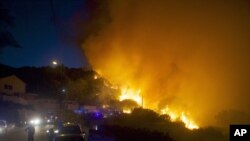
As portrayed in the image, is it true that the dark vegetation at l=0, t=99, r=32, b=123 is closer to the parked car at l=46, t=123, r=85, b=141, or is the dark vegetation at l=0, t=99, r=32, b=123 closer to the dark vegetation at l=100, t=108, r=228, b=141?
the dark vegetation at l=100, t=108, r=228, b=141

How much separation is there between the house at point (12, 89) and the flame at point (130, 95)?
15730 millimetres

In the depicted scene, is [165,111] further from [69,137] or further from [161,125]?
[69,137]

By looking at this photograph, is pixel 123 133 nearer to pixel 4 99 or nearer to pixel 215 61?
pixel 4 99

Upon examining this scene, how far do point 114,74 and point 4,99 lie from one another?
22.7 m

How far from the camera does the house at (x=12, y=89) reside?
58.4m

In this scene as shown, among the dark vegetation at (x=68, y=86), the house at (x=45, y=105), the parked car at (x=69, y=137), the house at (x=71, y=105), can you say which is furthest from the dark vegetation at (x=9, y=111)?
the parked car at (x=69, y=137)

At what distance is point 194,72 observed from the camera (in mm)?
80188

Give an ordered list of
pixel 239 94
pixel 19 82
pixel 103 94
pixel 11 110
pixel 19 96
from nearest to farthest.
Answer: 1. pixel 11 110
2. pixel 19 96
3. pixel 19 82
4. pixel 103 94
5. pixel 239 94

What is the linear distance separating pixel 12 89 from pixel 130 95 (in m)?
18.7

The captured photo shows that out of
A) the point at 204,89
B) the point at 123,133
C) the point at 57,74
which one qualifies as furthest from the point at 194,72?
the point at 123,133

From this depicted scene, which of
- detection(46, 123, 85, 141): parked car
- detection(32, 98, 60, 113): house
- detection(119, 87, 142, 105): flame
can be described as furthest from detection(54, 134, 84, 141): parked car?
detection(119, 87, 142, 105): flame

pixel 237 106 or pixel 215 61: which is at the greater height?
pixel 215 61

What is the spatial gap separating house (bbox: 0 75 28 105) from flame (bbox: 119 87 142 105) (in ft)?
51.6

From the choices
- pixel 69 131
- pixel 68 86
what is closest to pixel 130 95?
pixel 68 86
